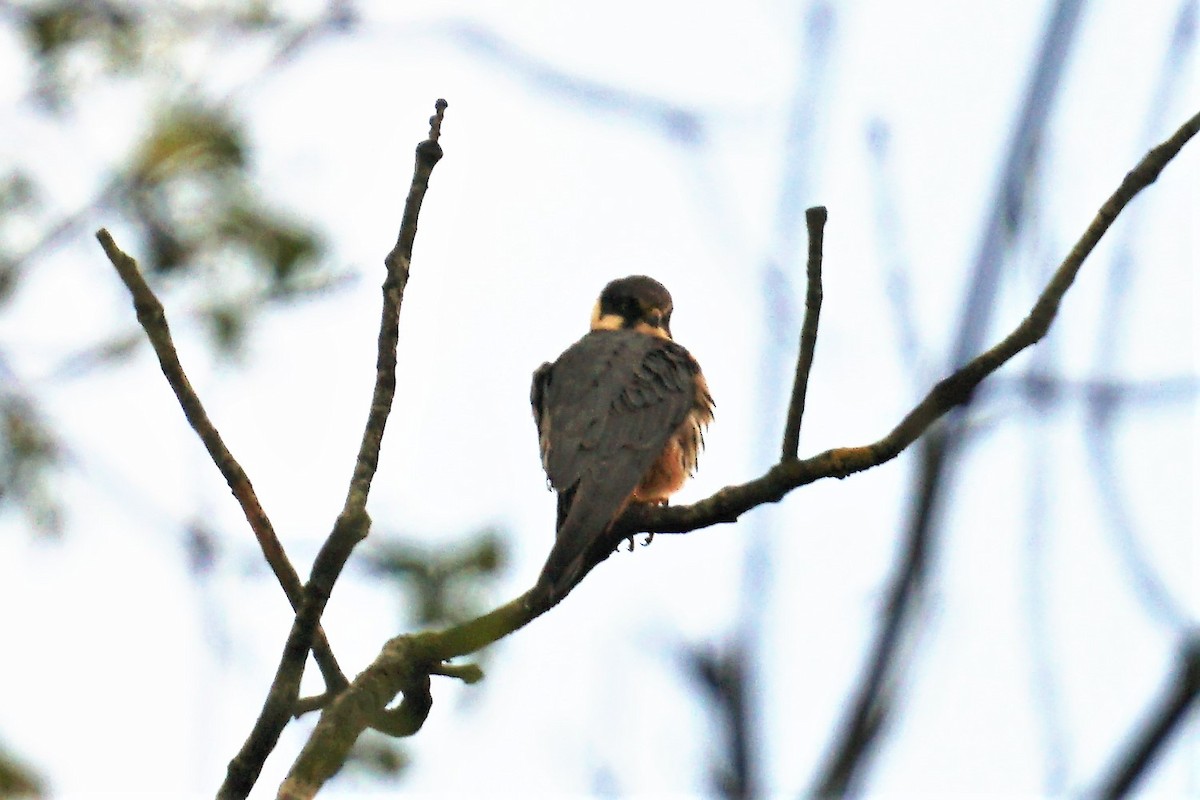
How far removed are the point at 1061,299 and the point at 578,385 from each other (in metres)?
2.89

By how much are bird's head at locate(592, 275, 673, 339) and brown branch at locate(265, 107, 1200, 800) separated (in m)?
2.82

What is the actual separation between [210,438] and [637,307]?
3.65 m

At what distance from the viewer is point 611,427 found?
502 cm

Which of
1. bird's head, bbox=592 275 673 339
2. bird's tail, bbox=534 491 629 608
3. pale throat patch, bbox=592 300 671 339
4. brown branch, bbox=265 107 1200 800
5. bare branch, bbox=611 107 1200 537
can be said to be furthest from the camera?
bird's head, bbox=592 275 673 339

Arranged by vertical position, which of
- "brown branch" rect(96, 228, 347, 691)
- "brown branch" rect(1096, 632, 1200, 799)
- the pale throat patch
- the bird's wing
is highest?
the pale throat patch

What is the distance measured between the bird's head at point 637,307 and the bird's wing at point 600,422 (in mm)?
582

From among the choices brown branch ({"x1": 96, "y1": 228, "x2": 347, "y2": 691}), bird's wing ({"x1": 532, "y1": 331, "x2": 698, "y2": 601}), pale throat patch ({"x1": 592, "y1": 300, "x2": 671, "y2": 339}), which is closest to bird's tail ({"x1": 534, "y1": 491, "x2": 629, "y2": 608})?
bird's wing ({"x1": 532, "y1": 331, "x2": 698, "y2": 601})

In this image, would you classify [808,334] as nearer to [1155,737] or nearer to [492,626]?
[492,626]

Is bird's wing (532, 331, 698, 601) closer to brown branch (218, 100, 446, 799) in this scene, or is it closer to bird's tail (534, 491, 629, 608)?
bird's tail (534, 491, 629, 608)

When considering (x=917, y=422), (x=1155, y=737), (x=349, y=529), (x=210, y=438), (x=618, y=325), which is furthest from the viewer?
(x=618, y=325)

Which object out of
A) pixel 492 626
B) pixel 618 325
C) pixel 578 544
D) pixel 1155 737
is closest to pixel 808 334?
pixel 492 626

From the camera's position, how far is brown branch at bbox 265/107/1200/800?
2.75 meters

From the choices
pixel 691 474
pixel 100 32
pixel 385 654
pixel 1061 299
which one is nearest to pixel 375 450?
pixel 385 654

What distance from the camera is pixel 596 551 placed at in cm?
421
